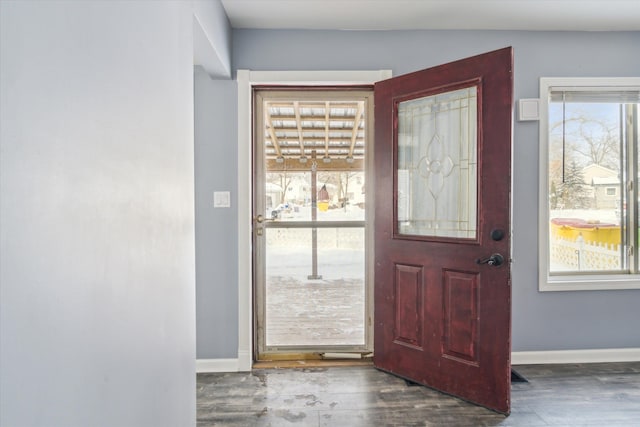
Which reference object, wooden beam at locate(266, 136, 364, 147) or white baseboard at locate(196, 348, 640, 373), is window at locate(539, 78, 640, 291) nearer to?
white baseboard at locate(196, 348, 640, 373)

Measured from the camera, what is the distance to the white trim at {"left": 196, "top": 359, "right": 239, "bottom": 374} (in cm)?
295

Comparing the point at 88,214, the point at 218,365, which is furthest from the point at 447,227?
the point at 88,214

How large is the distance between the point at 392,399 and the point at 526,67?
8.67 ft

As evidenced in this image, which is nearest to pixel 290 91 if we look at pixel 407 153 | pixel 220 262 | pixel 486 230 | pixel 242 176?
pixel 242 176

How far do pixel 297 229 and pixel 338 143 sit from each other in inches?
31.2

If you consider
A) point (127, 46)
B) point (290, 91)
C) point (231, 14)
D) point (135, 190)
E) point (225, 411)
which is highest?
point (231, 14)

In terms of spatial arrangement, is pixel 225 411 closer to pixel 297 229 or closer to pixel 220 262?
pixel 220 262

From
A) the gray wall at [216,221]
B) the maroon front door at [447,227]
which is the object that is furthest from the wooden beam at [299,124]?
the maroon front door at [447,227]

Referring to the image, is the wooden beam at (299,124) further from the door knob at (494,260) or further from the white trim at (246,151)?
the door knob at (494,260)

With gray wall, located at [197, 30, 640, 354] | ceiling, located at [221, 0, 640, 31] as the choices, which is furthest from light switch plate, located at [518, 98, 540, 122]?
ceiling, located at [221, 0, 640, 31]

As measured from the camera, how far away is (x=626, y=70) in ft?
10.1

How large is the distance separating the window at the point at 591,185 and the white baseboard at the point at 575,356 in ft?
1.66

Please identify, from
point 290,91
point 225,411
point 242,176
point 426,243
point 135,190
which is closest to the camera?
point 135,190

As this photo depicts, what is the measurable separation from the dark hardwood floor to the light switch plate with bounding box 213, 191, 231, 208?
127cm
